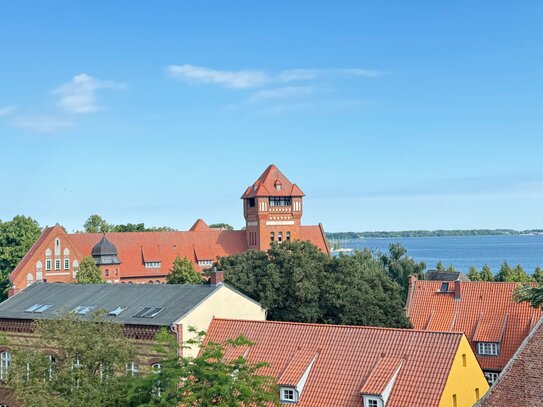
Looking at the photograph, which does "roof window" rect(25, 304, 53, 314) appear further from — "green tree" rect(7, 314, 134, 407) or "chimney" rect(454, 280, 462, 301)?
"chimney" rect(454, 280, 462, 301)

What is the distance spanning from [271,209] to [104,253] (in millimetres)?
22509

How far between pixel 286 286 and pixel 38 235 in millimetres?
51474

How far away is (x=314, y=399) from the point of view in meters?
29.7

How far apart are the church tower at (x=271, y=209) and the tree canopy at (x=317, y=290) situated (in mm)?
43637

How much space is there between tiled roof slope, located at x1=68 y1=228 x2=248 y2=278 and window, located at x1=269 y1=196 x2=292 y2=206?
23.6 feet

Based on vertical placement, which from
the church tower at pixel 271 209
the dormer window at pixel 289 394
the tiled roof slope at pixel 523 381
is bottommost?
the dormer window at pixel 289 394

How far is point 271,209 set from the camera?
3748 inches

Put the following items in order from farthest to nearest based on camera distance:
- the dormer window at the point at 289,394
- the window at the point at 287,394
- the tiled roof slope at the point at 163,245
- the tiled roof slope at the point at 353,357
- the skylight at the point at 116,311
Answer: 1. the tiled roof slope at the point at 163,245
2. the skylight at the point at 116,311
3. the window at the point at 287,394
4. the dormer window at the point at 289,394
5. the tiled roof slope at the point at 353,357

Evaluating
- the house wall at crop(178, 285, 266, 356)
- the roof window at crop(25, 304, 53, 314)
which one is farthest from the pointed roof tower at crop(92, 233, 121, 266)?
the house wall at crop(178, 285, 266, 356)

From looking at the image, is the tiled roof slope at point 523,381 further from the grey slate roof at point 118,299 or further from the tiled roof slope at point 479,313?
the tiled roof slope at point 479,313

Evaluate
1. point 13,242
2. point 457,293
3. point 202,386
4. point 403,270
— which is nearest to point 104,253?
point 13,242

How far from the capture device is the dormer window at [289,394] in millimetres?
30078

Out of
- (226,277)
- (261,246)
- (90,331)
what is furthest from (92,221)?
(90,331)

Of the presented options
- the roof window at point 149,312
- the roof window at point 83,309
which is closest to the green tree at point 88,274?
the roof window at point 83,309
